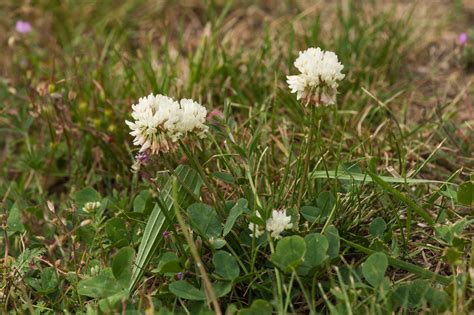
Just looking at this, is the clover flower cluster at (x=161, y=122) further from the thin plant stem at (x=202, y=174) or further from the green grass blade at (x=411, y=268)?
the green grass blade at (x=411, y=268)

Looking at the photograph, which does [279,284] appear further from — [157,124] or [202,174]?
[157,124]

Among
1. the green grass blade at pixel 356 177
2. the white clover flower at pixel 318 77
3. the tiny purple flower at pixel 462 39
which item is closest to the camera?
the white clover flower at pixel 318 77

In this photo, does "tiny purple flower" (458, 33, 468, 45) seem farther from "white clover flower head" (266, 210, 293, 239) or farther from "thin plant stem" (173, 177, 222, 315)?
"thin plant stem" (173, 177, 222, 315)

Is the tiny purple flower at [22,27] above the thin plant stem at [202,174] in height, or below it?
below

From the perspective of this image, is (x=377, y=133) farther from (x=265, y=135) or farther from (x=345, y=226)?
(x=345, y=226)

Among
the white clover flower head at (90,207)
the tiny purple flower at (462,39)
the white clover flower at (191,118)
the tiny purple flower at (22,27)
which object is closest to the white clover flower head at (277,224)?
the white clover flower at (191,118)

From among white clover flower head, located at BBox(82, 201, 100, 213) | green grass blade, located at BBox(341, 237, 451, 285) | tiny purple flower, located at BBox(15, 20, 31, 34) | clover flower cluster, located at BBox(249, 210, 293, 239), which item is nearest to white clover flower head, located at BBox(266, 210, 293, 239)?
clover flower cluster, located at BBox(249, 210, 293, 239)

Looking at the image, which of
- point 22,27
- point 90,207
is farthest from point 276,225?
point 22,27
